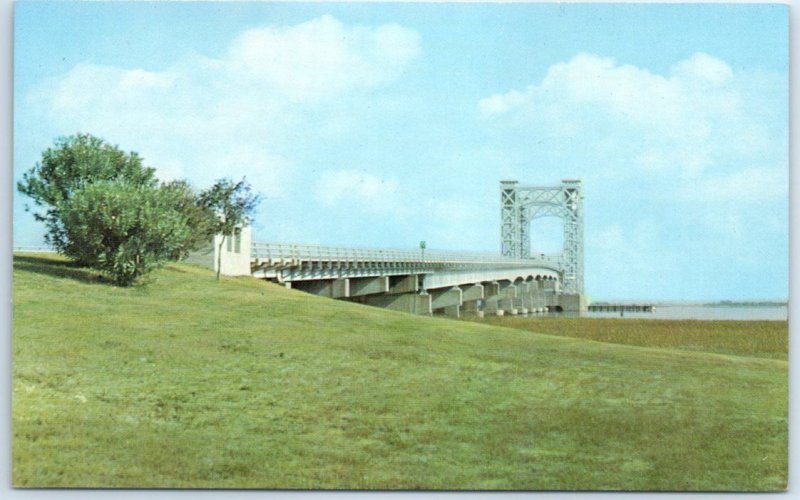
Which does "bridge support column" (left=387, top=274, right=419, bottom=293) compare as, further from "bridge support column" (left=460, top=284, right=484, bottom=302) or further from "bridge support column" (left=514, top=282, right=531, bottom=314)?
"bridge support column" (left=514, top=282, right=531, bottom=314)

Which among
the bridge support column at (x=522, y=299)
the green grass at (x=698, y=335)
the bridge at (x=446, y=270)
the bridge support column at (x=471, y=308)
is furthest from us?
the bridge support column at (x=522, y=299)

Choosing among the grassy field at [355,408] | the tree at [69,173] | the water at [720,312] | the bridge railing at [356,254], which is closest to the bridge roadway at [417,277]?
the bridge railing at [356,254]

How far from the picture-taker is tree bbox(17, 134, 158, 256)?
9.08 metres

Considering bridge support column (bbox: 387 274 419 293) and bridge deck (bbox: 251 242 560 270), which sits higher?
bridge deck (bbox: 251 242 560 270)

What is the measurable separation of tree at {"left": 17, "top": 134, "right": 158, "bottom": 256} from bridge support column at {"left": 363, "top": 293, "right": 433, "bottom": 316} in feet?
8.89

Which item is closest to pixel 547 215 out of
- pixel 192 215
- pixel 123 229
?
pixel 192 215

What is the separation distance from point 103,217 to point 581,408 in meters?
5.37

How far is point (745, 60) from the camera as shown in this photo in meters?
8.66

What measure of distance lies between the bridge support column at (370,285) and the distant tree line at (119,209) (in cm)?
153

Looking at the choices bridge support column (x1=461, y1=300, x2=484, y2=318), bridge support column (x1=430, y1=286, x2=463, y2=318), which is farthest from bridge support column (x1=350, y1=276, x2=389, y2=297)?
bridge support column (x1=461, y1=300, x2=484, y2=318)

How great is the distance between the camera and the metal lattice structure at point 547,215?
9125 mm

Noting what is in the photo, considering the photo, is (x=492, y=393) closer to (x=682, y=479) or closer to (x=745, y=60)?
(x=682, y=479)

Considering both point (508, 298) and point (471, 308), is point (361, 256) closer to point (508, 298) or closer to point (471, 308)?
point (471, 308)

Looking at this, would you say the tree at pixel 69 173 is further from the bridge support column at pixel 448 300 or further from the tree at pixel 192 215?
the bridge support column at pixel 448 300
